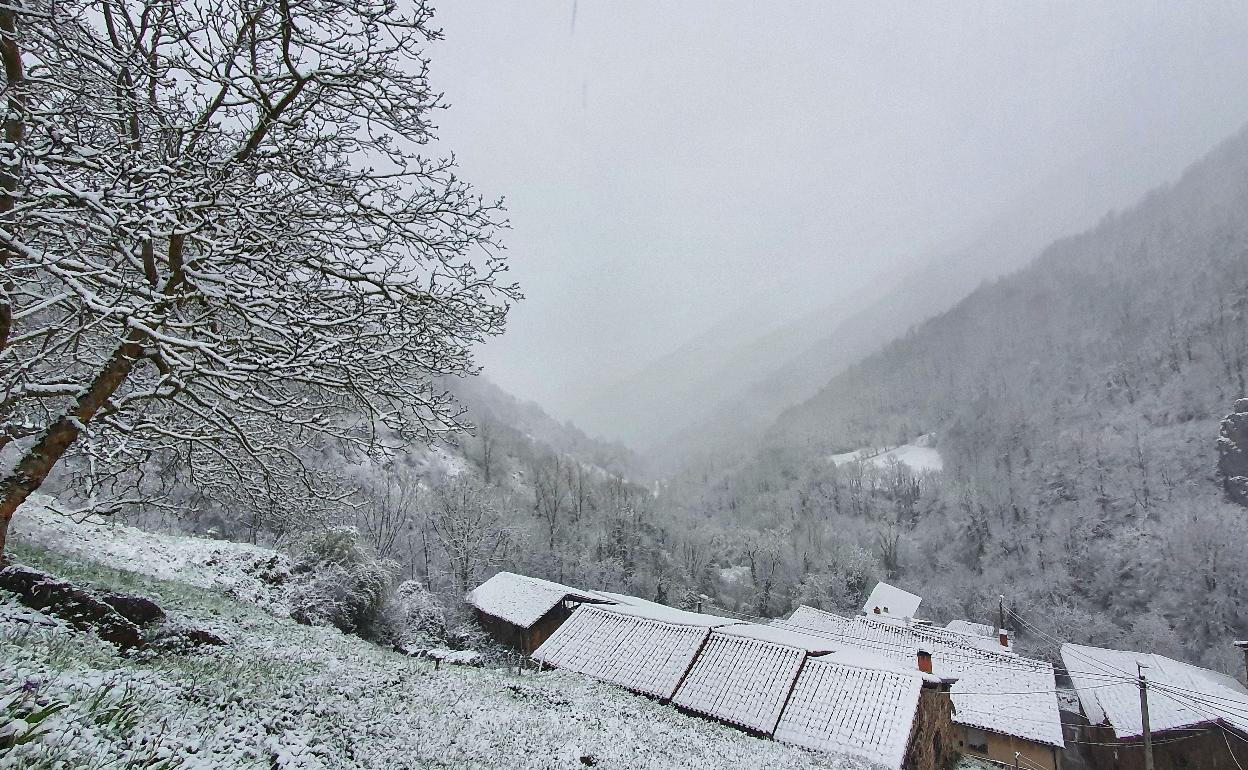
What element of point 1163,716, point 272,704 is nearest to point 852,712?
point 272,704

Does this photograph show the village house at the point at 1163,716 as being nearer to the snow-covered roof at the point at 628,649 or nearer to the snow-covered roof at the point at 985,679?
the snow-covered roof at the point at 985,679

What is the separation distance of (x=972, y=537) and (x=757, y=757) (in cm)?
9099

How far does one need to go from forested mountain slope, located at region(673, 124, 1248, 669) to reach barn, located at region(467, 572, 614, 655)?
41667 mm

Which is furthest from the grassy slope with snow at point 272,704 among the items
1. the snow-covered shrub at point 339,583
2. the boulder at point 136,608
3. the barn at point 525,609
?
the barn at point 525,609

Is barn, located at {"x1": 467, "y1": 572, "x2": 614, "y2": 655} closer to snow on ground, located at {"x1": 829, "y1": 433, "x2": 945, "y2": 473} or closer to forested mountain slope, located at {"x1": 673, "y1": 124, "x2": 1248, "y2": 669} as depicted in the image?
forested mountain slope, located at {"x1": 673, "y1": 124, "x2": 1248, "y2": 669}

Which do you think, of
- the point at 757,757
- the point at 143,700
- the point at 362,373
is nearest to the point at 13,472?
the point at 143,700

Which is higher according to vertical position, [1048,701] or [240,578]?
[1048,701]

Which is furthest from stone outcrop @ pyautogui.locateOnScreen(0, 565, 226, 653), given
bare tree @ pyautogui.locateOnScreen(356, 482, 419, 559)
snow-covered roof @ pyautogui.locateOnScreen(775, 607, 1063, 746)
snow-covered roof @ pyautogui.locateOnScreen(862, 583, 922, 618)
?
snow-covered roof @ pyautogui.locateOnScreen(862, 583, 922, 618)

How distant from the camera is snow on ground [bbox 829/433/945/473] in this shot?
120 m

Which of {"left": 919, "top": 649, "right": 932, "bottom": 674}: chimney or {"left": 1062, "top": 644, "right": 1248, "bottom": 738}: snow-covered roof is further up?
{"left": 1062, "top": 644, "right": 1248, "bottom": 738}: snow-covered roof

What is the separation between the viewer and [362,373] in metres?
5.98

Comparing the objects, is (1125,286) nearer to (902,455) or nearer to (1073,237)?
(1073,237)

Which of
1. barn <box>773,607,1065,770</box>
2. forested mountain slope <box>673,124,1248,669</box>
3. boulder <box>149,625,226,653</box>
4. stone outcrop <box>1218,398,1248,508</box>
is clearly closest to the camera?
boulder <box>149,625,226,653</box>

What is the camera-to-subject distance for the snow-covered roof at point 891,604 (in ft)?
181
